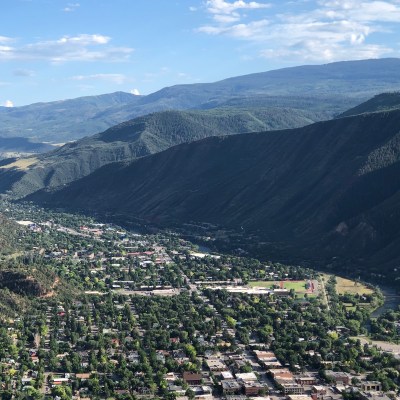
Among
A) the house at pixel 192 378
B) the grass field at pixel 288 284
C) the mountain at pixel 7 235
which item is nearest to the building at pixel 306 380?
the house at pixel 192 378

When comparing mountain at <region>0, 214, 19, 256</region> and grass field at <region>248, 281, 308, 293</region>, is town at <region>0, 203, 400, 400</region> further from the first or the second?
mountain at <region>0, 214, 19, 256</region>

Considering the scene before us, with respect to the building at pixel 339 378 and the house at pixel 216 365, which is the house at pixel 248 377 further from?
the building at pixel 339 378

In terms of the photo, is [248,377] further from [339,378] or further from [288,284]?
[288,284]

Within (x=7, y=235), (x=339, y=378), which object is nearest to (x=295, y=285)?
(x=339, y=378)

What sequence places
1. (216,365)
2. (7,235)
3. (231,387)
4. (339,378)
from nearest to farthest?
(231,387) < (339,378) < (216,365) < (7,235)

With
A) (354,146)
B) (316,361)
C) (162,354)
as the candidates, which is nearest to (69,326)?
(162,354)

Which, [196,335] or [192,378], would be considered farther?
[196,335]

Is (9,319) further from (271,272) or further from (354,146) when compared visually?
(354,146)

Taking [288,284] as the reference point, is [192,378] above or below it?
above

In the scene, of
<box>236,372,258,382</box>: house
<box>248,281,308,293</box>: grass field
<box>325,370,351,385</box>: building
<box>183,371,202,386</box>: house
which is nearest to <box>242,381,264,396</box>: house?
<box>236,372,258,382</box>: house
